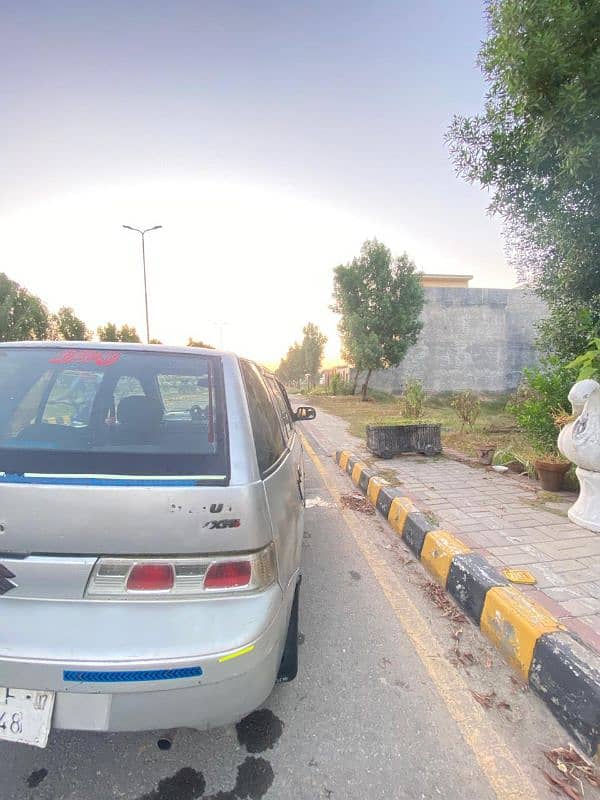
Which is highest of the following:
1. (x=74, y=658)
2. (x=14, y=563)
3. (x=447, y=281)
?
(x=447, y=281)

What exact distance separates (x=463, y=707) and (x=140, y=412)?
201 cm

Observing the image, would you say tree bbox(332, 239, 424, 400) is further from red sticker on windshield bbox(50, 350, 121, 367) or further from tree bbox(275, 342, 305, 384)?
tree bbox(275, 342, 305, 384)

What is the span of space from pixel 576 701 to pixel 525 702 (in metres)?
0.24

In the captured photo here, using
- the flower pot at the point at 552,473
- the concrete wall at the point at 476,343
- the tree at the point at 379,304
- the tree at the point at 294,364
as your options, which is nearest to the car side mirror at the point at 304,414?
the flower pot at the point at 552,473

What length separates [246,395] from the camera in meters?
1.85

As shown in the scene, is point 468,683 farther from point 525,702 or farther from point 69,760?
point 69,760

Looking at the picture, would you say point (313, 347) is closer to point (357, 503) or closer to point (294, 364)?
point (294, 364)

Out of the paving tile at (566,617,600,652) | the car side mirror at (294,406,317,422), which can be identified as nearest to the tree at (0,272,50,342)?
the car side mirror at (294,406,317,422)

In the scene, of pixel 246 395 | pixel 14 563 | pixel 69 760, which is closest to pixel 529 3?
pixel 246 395

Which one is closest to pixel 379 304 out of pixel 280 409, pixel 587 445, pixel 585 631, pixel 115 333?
pixel 587 445

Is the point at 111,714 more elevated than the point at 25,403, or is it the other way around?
the point at 25,403

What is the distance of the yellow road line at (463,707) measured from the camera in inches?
61.3

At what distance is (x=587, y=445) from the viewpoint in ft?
11.7

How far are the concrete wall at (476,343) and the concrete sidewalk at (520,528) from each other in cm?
1796
